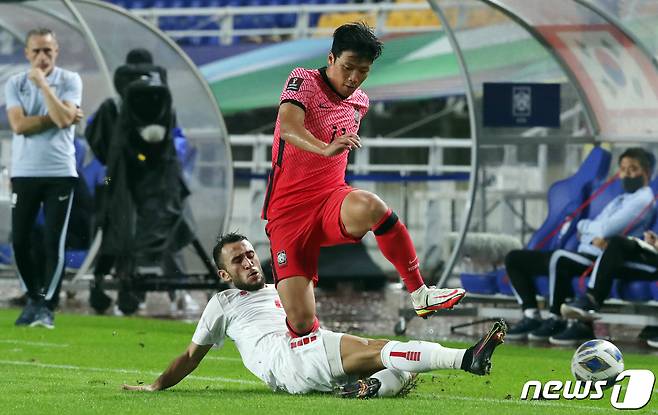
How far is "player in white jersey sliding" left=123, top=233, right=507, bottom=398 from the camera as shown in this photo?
27.0ft

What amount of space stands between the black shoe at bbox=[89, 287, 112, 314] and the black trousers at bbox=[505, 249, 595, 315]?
4710mm

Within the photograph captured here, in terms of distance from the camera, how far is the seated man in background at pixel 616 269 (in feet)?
44.6

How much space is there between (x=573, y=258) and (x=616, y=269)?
539 millimetres

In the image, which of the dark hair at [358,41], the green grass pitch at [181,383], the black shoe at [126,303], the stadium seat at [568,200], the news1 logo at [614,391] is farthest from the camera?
the black shoe at [126,303]

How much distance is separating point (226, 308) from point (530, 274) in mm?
5614

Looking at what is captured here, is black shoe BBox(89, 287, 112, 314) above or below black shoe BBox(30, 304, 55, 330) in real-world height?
below

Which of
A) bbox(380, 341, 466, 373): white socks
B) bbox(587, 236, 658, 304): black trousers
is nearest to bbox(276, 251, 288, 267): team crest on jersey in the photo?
bbox(380, 341, 466, 373): white socks

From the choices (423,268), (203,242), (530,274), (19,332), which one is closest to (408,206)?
(423,268)

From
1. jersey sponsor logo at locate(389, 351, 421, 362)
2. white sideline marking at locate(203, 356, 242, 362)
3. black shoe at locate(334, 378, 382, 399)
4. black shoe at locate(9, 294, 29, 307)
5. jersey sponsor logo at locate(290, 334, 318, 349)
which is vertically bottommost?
black shoe at locate(9, 294, 29, 307)

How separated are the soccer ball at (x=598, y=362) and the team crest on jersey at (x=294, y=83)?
2.14 m

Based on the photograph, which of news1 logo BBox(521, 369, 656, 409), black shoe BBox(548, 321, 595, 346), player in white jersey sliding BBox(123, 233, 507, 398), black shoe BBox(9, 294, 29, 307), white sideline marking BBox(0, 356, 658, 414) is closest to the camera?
player in white jersey sliding BBox(123, 233, 507, 398)

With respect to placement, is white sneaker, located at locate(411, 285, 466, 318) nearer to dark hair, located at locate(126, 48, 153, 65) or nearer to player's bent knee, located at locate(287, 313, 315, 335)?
player's bent knee, located at locate(287, 313, 315, 335)

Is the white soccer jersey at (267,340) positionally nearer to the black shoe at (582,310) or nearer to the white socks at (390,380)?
the white socks at (390,380)

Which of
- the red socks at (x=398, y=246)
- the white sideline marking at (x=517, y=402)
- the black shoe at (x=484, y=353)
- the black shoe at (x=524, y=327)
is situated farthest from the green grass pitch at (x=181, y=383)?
the black shoe at (x=524, y=327)
